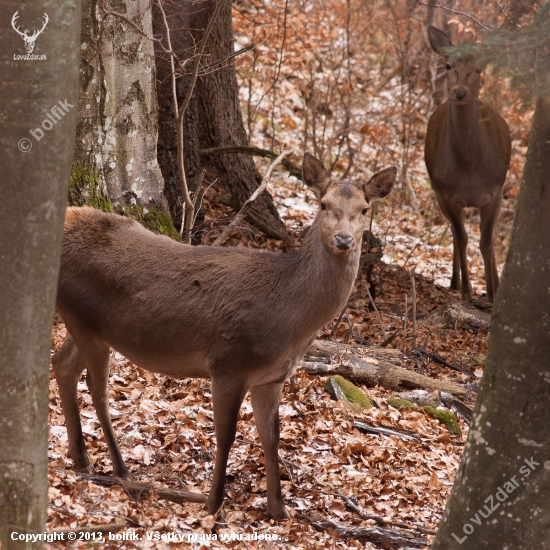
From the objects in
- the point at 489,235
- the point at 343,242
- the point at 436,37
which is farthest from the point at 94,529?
the point at 436,37

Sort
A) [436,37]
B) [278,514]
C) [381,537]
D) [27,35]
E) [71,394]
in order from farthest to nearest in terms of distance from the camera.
Result: [436,37] < [71,394] < [278,514] < [381,537] < [27,35]

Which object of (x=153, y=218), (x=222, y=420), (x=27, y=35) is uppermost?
(x=27, y=35)

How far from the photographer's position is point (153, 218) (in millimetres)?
7949

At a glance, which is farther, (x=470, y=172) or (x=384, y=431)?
(x=470, y=172)

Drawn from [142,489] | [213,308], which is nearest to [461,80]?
[213,308]

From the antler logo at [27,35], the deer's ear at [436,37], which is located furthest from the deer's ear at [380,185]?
the deer's ear at [436,37]

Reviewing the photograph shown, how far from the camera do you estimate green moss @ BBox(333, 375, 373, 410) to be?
764 centimetres

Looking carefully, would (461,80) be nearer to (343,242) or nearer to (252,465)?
(343,242)

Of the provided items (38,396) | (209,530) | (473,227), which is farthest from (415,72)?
(38,396)

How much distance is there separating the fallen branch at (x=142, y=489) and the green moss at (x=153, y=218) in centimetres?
299

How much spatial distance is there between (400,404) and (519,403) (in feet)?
13.7

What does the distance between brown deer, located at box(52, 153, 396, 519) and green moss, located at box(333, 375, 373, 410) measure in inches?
75.1

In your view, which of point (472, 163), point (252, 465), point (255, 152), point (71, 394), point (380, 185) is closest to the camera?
point (71, 394)

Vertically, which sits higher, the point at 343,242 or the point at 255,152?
the point at 255,152
